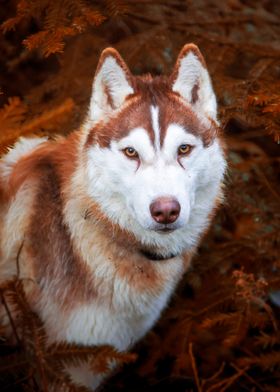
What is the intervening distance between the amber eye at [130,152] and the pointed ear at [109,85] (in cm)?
32

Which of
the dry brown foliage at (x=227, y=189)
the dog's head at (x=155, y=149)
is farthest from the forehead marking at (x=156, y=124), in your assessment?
the dry brown foliage at (x=227, y=189)

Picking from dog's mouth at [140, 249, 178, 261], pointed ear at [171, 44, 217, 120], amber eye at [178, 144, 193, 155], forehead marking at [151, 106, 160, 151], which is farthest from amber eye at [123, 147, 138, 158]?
dog's mouth at [140, 249, 178, 261]

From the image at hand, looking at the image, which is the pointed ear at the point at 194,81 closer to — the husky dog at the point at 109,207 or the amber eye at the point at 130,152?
the husky dog at the point at 109,207

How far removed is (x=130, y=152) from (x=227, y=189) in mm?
1476

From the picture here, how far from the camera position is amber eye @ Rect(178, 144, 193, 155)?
2.78 m

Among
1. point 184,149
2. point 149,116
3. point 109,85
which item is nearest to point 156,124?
point 149,116

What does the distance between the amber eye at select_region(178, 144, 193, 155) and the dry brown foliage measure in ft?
1.52

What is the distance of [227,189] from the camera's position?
4043mm

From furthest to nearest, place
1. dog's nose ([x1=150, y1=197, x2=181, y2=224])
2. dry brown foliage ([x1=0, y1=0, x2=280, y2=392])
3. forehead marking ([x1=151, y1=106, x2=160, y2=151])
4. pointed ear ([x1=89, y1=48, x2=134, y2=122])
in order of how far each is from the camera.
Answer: dry brown foliage ([x1=0, y1=0, x2=280, y2=392]) → pointed ear ([x1=89, y1=48, x2=134, y2=122]) → forehead marking ([x1=151, y1=106, x2=160, y2=151]) → dog's nose ([x1=150, y1=197, x2=181, y2=224])

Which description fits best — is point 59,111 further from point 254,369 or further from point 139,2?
point 254,369

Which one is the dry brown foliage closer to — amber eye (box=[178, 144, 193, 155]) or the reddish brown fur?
the reddish brown fur

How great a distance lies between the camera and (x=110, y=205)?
297 centimetres

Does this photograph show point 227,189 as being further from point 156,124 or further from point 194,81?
point 156,124

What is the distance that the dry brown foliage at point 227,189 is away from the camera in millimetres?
3033
